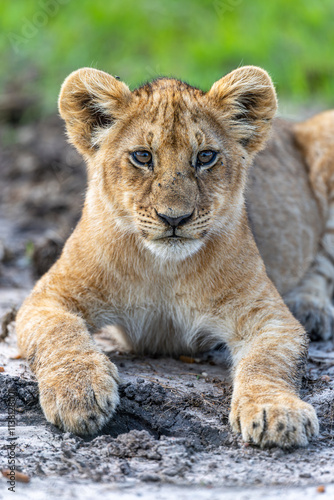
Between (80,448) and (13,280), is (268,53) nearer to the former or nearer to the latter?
(13,280)

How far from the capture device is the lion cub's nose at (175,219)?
389 centimetres

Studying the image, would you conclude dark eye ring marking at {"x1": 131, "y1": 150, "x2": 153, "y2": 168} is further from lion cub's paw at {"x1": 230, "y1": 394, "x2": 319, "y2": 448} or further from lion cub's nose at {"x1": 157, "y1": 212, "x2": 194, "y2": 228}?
lion cub's paw at {"x1": 230, "y1": 394, "x2": 319, "y2": 448}

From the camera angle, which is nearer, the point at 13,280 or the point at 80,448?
the point at 80,448

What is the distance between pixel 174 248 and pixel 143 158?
569mm

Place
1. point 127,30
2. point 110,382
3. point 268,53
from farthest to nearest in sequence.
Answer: point 127,30, point 268,53, point 110,382

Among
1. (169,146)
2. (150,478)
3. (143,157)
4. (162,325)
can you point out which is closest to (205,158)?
(169,146)

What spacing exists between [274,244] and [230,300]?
163 centimetres

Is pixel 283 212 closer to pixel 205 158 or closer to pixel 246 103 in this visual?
pixel 246 103

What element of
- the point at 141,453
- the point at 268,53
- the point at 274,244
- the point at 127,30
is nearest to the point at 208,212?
the point at 141,453

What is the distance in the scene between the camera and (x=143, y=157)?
13.7 ft

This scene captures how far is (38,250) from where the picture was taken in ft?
21.2

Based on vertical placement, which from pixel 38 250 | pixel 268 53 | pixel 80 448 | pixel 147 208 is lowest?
pixel 80 448

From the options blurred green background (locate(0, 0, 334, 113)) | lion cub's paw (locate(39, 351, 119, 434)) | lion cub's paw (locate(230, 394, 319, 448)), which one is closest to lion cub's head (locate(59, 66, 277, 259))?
lion cub's paw (locate(39, 351, 119, 434))

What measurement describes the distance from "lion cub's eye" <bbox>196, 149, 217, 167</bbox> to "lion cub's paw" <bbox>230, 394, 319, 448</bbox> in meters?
1.43
